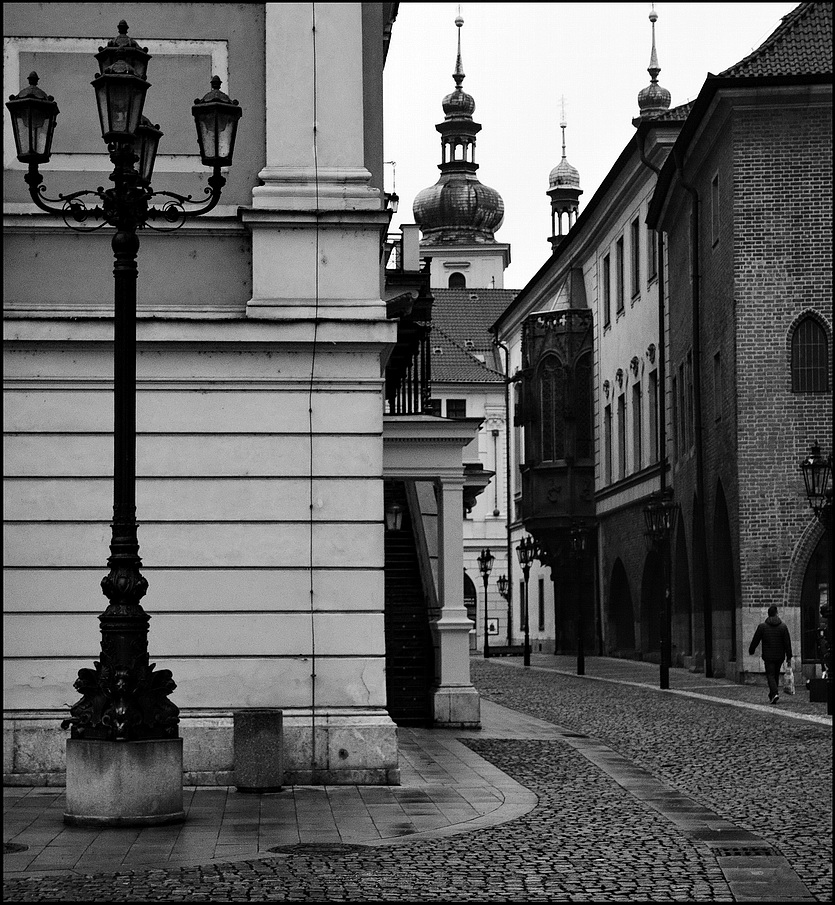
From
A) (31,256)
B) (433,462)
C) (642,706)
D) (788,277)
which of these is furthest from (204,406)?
(788,277)

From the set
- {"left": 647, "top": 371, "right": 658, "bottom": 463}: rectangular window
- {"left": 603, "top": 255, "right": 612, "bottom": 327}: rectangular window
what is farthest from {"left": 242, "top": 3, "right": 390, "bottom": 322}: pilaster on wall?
{"left": 603, "top": 255, "right": 612, "bottom": 327}: rectangular window

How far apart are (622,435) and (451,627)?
28.1 m

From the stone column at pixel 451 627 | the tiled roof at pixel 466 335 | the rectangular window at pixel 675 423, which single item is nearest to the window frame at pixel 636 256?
the rectangular window at pixel 675 423

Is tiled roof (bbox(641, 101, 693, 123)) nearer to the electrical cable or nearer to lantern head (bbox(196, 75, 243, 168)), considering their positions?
the electrical cable

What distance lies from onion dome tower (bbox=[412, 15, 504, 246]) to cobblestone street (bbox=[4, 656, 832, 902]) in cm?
9313

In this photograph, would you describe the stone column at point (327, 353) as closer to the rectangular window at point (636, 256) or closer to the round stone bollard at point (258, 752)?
the round stone bollard at point (258, 752)

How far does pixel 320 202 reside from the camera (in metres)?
14.4

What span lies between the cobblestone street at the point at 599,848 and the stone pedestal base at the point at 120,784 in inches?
54.9

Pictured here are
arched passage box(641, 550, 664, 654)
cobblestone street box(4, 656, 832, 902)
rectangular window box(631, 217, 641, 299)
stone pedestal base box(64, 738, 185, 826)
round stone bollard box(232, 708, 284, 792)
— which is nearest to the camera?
cobblestone street box(4, 656, 832, 902)

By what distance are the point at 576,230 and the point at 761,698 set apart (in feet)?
95.2

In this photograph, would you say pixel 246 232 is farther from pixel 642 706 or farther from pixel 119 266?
pixel 642 706

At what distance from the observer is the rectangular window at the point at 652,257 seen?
141ft

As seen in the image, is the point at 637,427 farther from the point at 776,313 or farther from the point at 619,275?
the point at 776,313

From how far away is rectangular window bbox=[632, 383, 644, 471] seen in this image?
151 feet
